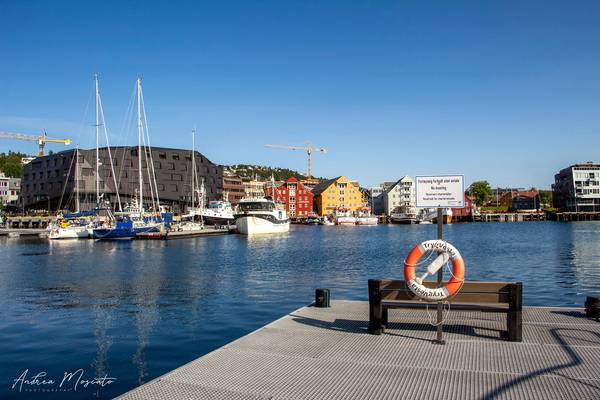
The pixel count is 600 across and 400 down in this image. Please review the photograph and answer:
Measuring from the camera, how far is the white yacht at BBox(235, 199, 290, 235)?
91.8 meters

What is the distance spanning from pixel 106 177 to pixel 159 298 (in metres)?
117

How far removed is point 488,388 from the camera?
24.4 feet

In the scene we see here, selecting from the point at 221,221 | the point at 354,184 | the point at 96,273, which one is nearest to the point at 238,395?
the point at 96,273

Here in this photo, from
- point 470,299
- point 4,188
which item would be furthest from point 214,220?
point 470,299

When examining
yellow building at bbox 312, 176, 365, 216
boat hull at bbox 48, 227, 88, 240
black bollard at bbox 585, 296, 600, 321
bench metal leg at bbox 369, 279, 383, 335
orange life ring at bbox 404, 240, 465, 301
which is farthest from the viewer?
yellow building at bbox 312, 176, 365, 216

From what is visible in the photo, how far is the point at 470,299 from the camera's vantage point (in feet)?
34.4

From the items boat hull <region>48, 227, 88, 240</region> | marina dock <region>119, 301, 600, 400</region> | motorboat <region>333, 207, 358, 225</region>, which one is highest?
motorboat <region>333, 207, 358, 225</region>

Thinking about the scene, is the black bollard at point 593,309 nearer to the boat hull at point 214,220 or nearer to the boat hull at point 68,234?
the boat hull at point 68,234

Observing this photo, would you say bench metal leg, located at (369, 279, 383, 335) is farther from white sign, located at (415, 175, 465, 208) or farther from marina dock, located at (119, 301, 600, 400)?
white sign, located at (415, 175, 465, 208)

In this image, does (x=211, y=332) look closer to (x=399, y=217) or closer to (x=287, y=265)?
(x=287, y=265)

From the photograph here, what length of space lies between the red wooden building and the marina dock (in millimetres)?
164173

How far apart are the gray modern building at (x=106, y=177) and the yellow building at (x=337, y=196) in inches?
1763
